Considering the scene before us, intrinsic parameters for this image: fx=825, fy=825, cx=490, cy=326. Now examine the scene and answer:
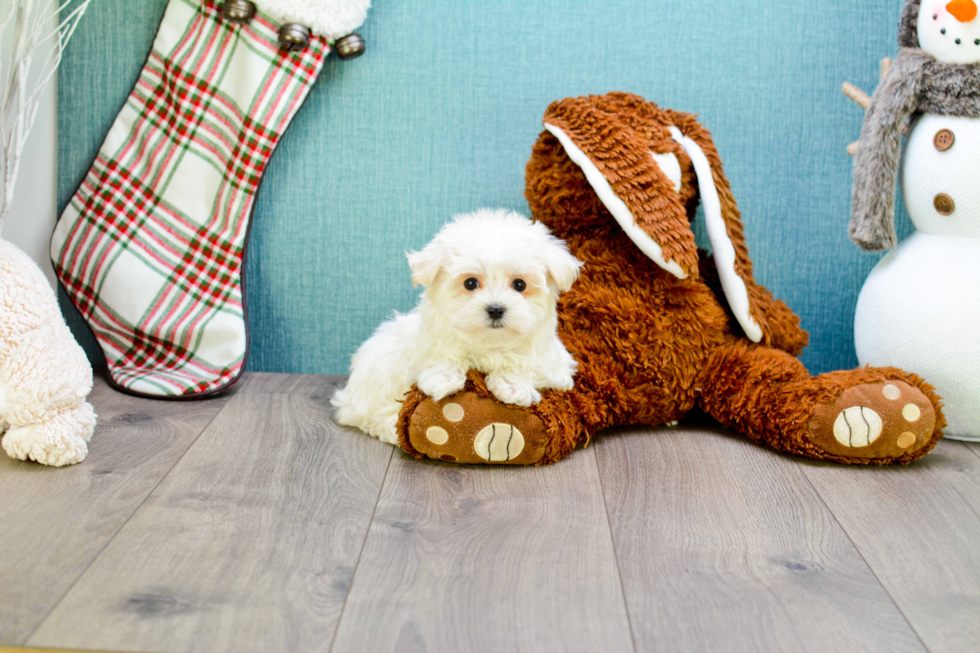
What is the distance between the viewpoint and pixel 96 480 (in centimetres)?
119

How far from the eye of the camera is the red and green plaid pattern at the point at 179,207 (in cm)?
158

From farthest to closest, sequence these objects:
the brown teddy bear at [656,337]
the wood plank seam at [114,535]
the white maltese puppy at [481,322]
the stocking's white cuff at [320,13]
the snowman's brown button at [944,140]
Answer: the stocking's white cuff at [320,13] < the snowman's brown button at [944,140] < the brown teddy bear at [656,337] < the white maltese puppy at [481,322] < the wood plank seam at [114,535]

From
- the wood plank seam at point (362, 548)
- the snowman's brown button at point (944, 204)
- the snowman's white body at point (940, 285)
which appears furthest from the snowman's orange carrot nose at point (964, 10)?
the wood plank seam at point (362, 548)

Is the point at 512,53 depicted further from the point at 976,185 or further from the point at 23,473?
the point at 23,473

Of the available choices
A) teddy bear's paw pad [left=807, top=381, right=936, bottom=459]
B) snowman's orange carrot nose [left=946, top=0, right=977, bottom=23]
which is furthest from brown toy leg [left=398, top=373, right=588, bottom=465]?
snowman's orange carrot nose [left=946, top=0, right=977, bottom=23]

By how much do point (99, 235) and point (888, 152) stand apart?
1466 mm

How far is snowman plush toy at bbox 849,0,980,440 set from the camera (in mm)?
1380

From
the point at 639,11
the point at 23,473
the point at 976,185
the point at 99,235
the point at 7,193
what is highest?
the point at 639,11

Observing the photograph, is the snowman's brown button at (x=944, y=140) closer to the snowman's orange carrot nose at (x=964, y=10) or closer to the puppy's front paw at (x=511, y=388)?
the snowman's orange carrot nose at (x=964, y=10)

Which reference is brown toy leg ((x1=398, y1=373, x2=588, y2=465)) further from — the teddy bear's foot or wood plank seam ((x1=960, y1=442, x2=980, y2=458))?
wood plank seam ((x1=960, y1=442, x2=980, y2=458))

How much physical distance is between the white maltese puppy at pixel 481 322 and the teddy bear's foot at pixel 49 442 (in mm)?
442

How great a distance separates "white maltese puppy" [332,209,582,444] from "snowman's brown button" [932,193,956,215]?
66cm

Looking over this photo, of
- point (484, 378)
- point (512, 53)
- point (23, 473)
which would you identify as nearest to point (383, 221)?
point (512, 53)

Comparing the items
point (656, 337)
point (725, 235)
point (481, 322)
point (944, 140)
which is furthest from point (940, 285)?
point (481, 322)
